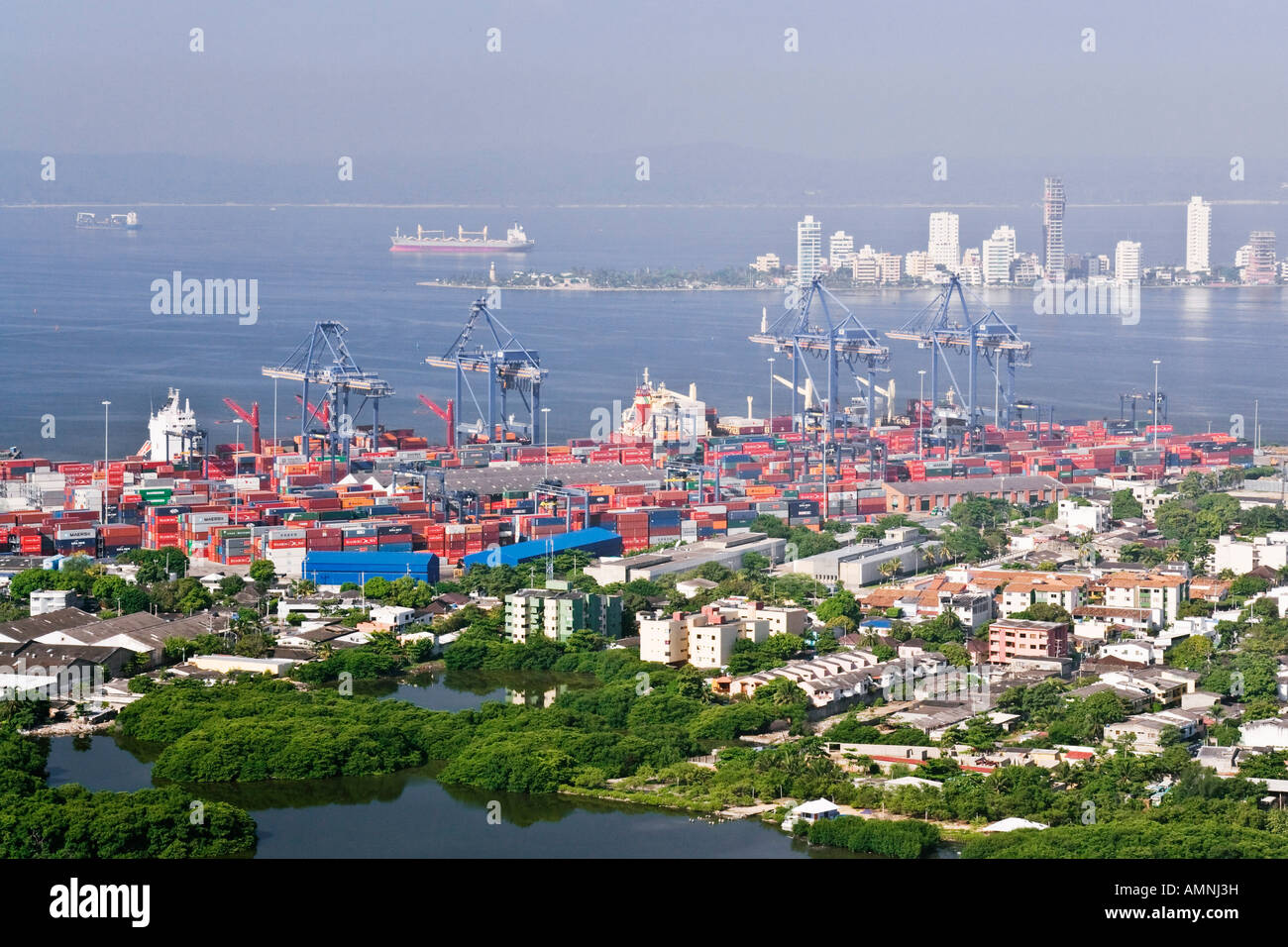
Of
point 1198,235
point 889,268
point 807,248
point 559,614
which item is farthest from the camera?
point 1198,235

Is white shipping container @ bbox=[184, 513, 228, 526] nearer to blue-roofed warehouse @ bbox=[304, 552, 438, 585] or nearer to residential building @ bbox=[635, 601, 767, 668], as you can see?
blue-roofed warehouse @ bbox=[304, 552, 438, 585]

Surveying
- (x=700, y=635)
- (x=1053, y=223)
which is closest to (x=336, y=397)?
(x=700, y=635)

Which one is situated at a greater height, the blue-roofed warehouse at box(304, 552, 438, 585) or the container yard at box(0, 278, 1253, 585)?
the container yard at box(0, 278, 1253, 585)

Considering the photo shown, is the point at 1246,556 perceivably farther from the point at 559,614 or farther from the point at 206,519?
the point at 206,519

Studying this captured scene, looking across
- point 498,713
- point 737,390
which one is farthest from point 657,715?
point 737,390

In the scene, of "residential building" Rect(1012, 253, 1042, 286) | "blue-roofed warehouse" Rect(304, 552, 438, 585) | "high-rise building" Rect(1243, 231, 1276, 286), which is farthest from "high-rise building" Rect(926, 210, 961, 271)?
"blue-roofed warehouse" Rect(304, 552, 438, 585)

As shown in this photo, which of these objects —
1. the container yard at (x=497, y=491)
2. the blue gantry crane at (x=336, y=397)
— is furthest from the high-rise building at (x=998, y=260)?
the blue gantry crane at (x=336, y=397)
